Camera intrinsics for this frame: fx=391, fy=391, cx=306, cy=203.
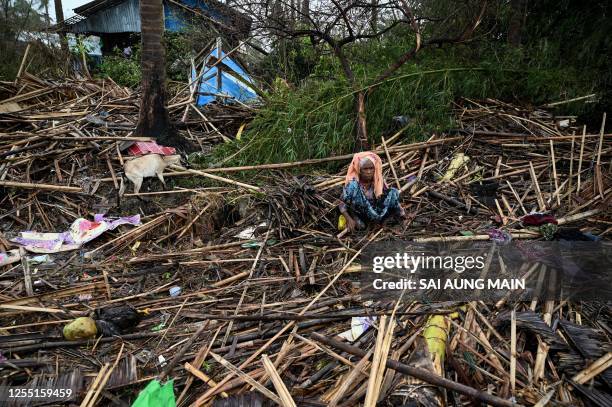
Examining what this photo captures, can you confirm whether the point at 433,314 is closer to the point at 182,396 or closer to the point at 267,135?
the point at 182,396

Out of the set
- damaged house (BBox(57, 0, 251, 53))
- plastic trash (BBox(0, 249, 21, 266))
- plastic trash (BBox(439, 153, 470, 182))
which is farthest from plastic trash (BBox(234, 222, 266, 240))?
damaged house (BBox(57, 0, 251, 53))

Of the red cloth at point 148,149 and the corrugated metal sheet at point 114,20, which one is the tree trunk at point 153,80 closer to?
the red cloth at point 148,149

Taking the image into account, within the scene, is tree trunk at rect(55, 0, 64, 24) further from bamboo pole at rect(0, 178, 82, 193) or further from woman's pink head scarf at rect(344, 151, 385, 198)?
woman's pink head scarf at rect(344, 151, 385, 198)

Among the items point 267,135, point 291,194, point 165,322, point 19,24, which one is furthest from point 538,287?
point 19,24

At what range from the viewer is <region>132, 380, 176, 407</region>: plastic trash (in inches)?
93.7

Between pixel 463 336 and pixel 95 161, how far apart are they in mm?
5584

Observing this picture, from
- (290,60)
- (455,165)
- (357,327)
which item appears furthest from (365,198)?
(290,60)

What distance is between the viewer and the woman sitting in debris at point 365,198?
4258 mm

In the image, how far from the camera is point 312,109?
6242 millimetres

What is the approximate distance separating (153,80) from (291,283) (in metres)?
4.17

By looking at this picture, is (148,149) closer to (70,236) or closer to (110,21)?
(70,236)

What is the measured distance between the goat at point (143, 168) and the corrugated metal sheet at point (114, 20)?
13.2 metres

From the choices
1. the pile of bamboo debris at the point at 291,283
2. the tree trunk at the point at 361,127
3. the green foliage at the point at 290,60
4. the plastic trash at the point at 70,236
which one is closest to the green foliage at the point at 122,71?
the green foliage at the point at 290,60

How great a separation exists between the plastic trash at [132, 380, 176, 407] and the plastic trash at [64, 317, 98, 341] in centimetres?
89
